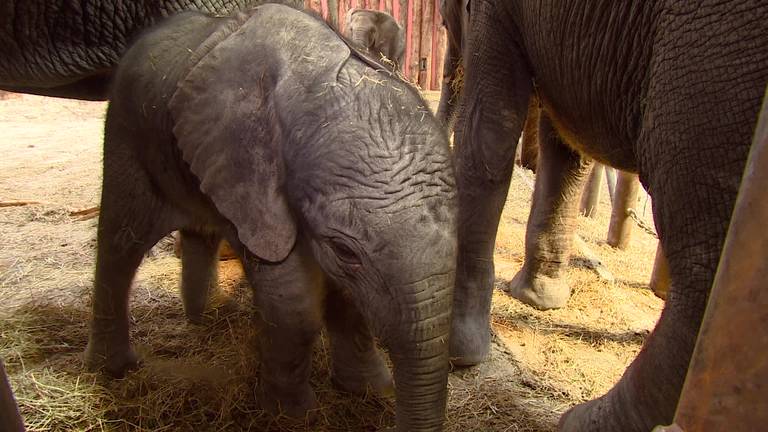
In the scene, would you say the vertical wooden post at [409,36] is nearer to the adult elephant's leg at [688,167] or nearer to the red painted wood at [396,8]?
the red painted wood at [396,8]

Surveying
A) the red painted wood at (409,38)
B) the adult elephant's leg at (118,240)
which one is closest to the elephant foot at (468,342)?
the adult elephant's leg at (118,240)

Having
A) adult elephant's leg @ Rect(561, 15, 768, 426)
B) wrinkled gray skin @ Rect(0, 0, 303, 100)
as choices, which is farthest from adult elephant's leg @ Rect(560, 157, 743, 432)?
wrinkled gray skin @ Rect(0, 0, 303, 100)

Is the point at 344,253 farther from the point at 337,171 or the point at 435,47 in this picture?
the point at 435,47

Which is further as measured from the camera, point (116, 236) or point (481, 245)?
point (481, 245)

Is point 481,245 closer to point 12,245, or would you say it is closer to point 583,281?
point 583,281

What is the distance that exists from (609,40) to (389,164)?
636mm

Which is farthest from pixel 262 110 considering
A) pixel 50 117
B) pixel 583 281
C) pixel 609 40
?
pixel 50 117

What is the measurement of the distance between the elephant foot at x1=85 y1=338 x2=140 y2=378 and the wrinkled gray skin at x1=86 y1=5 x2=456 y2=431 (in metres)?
0.56

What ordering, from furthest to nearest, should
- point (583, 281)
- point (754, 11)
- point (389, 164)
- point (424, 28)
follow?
point (424, 28) → point (583, 281) → point (389, 164) → point (754, 11)

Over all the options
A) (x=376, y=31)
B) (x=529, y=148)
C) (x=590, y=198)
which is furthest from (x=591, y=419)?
(x=376, y=31)

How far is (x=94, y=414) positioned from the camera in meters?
1.94

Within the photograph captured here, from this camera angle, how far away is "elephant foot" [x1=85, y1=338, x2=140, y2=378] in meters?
2.16

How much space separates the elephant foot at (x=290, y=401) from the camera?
187cm

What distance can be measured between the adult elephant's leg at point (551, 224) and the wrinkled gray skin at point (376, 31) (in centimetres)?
483
